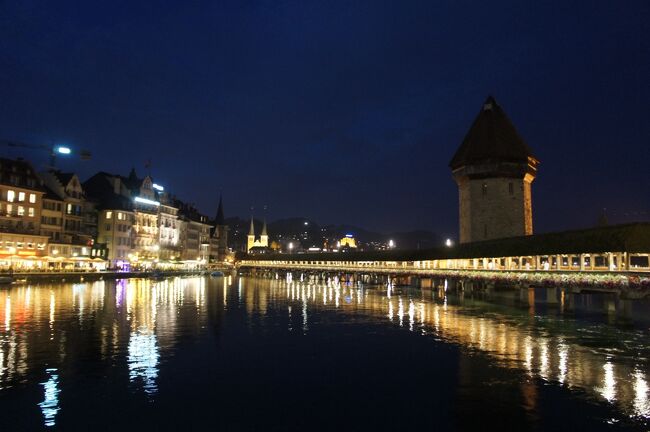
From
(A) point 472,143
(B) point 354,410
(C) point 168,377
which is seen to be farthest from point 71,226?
(B) point 354,410

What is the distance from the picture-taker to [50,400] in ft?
53.2

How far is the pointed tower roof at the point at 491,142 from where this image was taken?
79.4 meters

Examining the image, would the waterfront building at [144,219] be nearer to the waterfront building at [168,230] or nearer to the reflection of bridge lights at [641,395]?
the waterfront building at [168,230]

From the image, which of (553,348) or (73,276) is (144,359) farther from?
(73,276)

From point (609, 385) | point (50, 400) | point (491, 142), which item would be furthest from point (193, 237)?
point (609, 385)

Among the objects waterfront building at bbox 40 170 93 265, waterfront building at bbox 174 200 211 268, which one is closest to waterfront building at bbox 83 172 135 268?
waterfront building at bbox 40 170 93 265

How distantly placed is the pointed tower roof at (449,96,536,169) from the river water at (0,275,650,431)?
145ft

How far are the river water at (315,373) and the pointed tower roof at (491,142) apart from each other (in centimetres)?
4418

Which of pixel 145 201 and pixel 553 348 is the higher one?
pixel 145 201

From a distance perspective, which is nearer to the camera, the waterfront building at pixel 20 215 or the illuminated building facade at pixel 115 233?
the waterfront building at pixel 20 215

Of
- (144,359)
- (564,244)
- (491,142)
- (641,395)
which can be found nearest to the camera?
(641,395)

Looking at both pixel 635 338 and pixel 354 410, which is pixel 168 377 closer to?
pixel 354 410

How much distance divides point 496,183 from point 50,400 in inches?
2824

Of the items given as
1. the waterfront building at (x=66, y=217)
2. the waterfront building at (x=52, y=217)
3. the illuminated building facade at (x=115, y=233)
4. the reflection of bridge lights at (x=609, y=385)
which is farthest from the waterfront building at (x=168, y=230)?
the reflection of bridge lights at (x=609, y=385)
